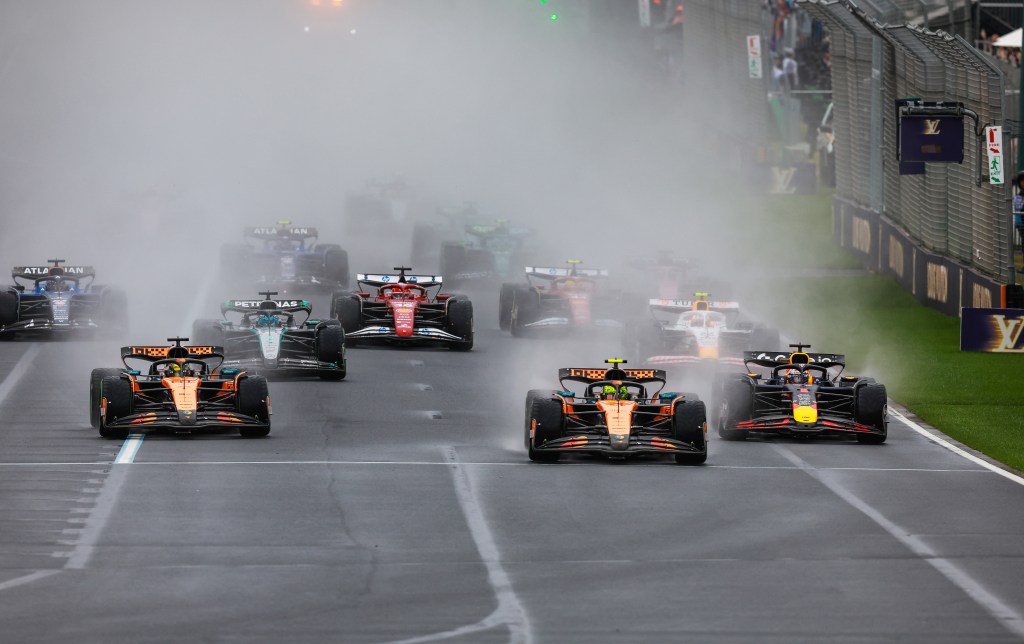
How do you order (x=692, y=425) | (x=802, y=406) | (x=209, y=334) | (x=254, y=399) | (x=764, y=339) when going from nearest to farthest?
(x=692, y=425), (x=254, y=399), (x=802, y=406), (x=209, y=334), (x=764, y=339)

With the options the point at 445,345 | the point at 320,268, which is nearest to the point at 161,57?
the point at 320,268

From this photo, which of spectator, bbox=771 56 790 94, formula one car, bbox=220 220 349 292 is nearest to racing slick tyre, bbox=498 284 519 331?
formula one car, bbox=220 220 349 292

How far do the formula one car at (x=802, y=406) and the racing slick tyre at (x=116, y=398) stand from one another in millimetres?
6847

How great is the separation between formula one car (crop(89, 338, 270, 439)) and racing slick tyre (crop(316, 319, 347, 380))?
16.9 ft

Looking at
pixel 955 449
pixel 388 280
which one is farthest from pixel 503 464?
pixel 388 280

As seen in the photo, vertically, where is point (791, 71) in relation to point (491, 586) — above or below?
above

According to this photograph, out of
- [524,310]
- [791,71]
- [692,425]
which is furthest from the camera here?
[791,71]

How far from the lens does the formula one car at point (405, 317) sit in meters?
32.4

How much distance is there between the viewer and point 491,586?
585 inches

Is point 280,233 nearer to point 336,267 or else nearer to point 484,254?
point 336,267

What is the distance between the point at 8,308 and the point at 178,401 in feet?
37.6

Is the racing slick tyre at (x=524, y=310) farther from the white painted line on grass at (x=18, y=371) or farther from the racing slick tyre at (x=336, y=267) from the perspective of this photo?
the white painted line on grass at (x=18, y=371)

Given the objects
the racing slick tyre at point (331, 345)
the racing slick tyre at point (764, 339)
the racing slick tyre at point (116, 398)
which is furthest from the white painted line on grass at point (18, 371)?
the racing slick tyre at point (764, 339)

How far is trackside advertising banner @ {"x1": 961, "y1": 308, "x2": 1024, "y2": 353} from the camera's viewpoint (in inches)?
1053
